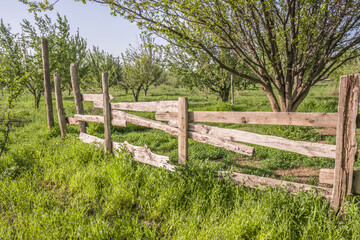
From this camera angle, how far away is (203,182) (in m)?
3.78

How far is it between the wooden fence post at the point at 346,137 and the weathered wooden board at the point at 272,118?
0.52ft

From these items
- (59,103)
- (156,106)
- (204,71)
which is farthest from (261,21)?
(204,71)

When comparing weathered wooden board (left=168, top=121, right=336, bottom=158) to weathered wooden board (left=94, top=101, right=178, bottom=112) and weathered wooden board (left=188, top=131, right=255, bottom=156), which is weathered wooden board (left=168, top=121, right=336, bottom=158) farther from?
weathered wooden board (left=94, top=101, right=178, bottom=112)

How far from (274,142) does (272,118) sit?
13.9 inches

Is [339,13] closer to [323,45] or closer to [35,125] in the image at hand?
[323,45]

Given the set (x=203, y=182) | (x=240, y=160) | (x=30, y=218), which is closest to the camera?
(x=30, y=218)

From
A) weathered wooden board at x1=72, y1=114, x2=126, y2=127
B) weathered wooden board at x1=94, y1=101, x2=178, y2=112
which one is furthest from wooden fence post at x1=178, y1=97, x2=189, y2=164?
weathered wooden board at x1=72, y1=114, x2=126, y2=127

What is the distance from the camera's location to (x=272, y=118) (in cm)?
336

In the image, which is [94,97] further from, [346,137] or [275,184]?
[346,137]

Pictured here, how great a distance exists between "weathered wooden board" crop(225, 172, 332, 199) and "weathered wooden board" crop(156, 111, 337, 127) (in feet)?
2.83

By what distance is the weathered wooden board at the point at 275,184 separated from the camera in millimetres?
3090

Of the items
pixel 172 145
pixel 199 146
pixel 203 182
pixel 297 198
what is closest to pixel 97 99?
pixel 172 145

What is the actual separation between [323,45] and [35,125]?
1067cm

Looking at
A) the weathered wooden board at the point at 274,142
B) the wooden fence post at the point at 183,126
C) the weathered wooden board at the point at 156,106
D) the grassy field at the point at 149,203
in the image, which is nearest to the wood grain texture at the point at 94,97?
the weathered wooden board at the point at 156,106
